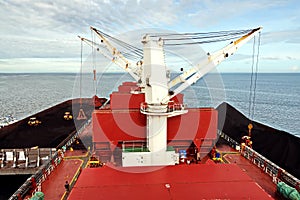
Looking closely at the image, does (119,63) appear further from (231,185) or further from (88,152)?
(231,185)

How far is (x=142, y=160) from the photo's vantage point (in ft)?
43.2

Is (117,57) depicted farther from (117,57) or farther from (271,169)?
(271,169)

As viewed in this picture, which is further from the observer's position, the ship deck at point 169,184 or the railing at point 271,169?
the railing at point 271,169

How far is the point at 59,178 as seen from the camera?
1503 centimetres

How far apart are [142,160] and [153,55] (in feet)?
20.2

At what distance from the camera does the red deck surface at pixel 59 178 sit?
13160mm

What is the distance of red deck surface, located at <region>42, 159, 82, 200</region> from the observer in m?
13.2

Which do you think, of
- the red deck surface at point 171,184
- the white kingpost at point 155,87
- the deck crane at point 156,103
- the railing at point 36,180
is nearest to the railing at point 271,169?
the red deck surface at point 171,184

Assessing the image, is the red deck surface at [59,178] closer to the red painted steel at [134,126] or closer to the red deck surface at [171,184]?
the red painted steel at [134,126]

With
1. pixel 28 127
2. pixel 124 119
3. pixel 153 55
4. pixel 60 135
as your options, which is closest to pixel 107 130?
pixel 124 119

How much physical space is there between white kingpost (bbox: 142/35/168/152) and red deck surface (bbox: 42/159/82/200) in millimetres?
6238

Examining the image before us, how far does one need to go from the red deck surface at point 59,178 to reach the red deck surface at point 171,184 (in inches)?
186

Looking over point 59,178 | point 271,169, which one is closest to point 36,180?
point 59,178

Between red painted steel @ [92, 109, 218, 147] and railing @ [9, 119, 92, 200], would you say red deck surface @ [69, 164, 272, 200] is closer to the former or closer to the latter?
railing @ [9, 119, 92, 200]
